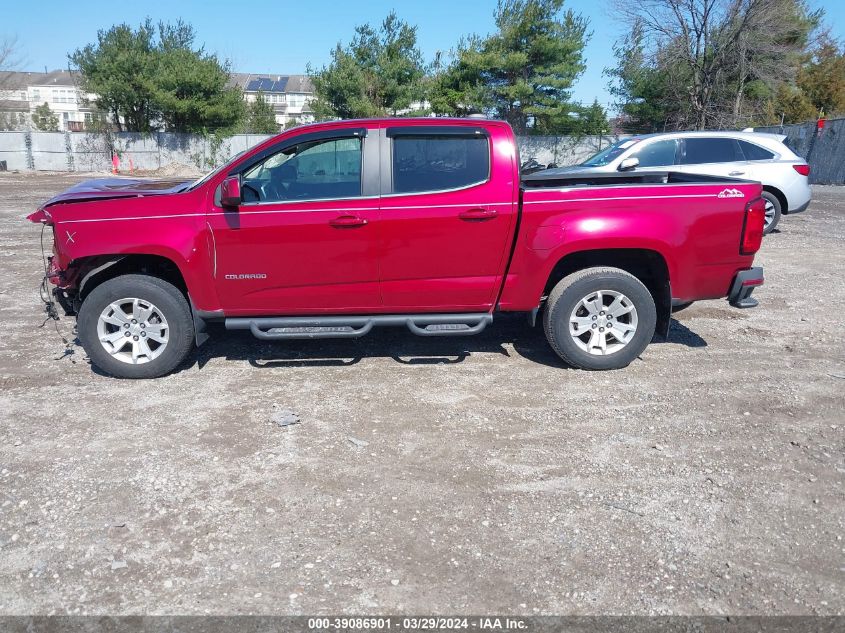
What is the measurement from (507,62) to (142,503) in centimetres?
3061

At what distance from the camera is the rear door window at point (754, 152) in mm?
10875

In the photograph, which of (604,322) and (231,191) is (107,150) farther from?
(604,322)

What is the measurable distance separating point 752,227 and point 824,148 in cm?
2343

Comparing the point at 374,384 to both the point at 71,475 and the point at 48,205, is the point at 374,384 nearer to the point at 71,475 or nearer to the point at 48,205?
the point at 71,475

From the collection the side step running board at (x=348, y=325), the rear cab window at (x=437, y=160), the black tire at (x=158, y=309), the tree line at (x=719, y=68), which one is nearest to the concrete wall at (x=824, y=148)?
the tree line at (x=719, y=68)

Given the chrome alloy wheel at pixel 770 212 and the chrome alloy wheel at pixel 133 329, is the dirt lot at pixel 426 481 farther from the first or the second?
the chrome alloy wheel at pixel 770 212

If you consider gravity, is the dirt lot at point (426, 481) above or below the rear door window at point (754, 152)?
below

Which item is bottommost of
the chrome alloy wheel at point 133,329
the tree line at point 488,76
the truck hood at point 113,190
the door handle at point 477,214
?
the chrome alloy wheel at point 133,329

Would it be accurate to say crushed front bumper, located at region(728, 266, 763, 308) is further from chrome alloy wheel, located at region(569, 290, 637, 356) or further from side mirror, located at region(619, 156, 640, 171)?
side mirror, located at region(619, 156, 640, 171)

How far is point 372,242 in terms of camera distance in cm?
505

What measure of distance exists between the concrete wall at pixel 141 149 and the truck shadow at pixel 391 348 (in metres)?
27.6

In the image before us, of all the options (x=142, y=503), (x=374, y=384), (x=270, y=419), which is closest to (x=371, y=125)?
(x=374, y=384)

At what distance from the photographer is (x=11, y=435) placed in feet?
14.1

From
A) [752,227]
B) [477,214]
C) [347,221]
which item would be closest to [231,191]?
[347,221]
